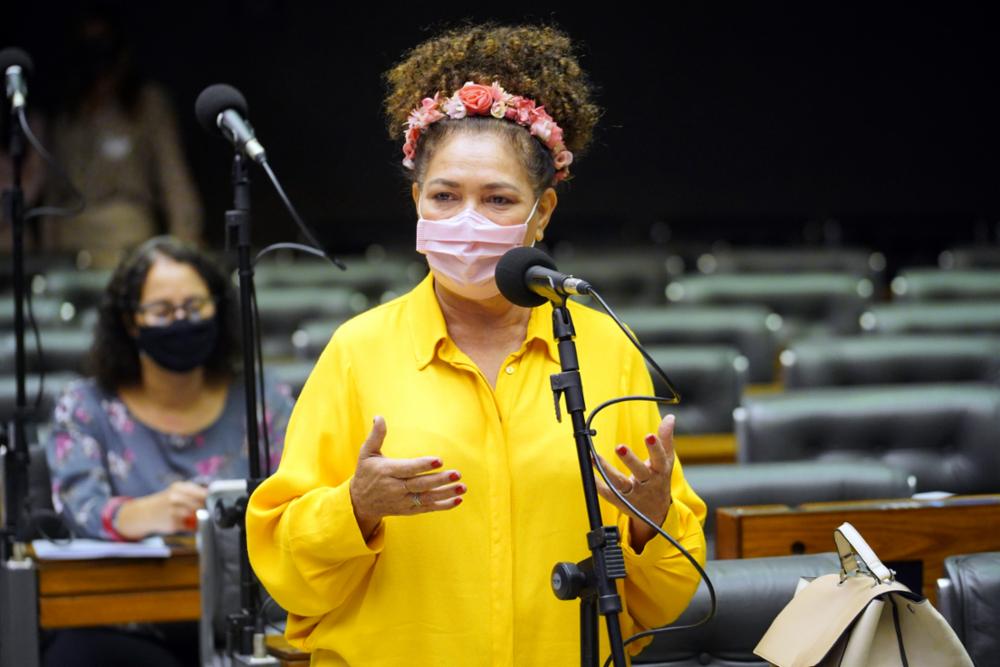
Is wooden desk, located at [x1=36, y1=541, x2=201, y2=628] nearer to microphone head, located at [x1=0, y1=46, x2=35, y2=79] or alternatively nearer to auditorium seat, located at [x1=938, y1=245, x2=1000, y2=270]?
microphone head, located at [x1=0, y1=46, x2=35, y2=79]

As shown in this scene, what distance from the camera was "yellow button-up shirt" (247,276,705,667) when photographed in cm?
214

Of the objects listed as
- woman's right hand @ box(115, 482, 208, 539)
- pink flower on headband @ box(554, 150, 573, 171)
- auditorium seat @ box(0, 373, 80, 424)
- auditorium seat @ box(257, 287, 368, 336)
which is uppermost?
pink flower on headband @ box(554, 150, 573, 171)

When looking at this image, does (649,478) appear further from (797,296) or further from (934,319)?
(797,296)

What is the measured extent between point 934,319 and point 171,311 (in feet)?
9.52

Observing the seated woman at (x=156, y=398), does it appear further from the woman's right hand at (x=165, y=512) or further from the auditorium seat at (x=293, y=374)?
the auditorium seat at (x=293, y=374)

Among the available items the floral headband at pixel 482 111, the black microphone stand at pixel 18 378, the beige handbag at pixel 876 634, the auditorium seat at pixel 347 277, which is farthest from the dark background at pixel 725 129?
the beige handbag at pixel 876 634

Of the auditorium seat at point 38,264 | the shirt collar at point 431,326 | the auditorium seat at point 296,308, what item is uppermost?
the auditorium seat at point 38,264

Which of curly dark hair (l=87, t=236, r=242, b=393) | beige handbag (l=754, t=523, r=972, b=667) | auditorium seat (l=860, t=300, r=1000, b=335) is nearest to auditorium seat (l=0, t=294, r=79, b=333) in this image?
curly dark hair (l=87, t=236, r=242, b=393)

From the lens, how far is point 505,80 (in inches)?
89.8

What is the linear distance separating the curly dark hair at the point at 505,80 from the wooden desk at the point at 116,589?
1428mm

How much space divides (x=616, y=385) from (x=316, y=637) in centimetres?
57

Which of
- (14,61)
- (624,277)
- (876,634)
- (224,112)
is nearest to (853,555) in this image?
(876,634)

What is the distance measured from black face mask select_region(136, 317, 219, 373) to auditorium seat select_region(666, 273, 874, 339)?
9.31 ft

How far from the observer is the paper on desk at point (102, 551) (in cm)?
341
